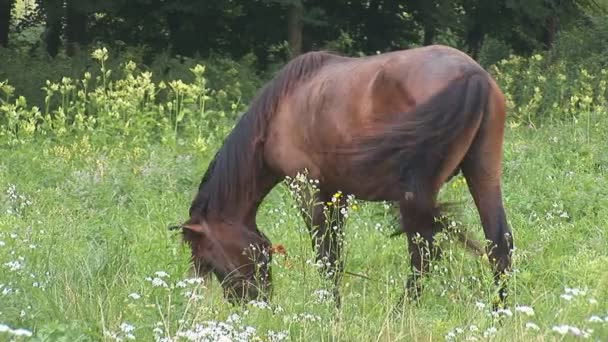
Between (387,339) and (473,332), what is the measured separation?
0.33 meters

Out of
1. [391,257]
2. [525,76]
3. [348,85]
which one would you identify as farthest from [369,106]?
[525,76]

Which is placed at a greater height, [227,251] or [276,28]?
[276,28]

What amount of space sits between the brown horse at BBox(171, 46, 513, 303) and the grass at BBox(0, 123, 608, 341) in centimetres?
20

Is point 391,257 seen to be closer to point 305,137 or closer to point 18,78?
point 305,137

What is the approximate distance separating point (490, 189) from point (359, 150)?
698 mm

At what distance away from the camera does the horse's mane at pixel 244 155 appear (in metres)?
5.11

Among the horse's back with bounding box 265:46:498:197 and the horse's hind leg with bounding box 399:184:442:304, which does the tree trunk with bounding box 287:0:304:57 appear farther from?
the horse's hind leg with bounding box 399:184:442:304

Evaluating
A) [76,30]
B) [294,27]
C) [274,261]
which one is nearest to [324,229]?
[274,261]

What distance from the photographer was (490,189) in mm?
4586

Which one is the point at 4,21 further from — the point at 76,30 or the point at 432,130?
the point at 432,130

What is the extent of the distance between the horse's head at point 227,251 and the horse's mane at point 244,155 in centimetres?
13

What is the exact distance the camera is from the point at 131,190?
730cm

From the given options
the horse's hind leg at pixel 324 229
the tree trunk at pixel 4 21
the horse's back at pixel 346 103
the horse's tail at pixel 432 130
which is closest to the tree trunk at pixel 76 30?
the tree trunk at pixel 4 21

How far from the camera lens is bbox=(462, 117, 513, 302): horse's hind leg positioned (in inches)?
177
